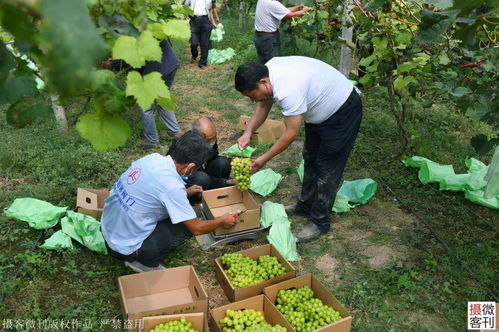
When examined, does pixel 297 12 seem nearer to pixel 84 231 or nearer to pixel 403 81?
pixel 403 81

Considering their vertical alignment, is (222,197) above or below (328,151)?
below

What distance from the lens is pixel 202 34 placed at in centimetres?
931

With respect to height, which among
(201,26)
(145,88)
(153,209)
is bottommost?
(153,209)

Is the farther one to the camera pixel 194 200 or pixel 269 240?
pixel 194 200

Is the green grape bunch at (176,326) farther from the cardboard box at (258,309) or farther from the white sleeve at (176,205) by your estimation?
the white sleeve at (176,205)

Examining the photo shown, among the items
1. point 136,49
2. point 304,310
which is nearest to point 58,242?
point 304,310

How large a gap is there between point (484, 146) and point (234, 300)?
2.19m

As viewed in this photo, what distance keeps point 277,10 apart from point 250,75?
14.3ft

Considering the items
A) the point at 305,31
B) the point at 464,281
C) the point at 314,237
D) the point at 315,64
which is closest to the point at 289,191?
the point at 314,237

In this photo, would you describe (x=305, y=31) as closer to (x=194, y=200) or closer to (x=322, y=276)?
(x=194, y=200)

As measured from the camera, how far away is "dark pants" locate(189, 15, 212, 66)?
9.15m

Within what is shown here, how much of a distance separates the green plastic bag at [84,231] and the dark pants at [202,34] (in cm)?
625

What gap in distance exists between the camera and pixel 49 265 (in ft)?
11.6

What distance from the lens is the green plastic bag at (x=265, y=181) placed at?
482 cm
